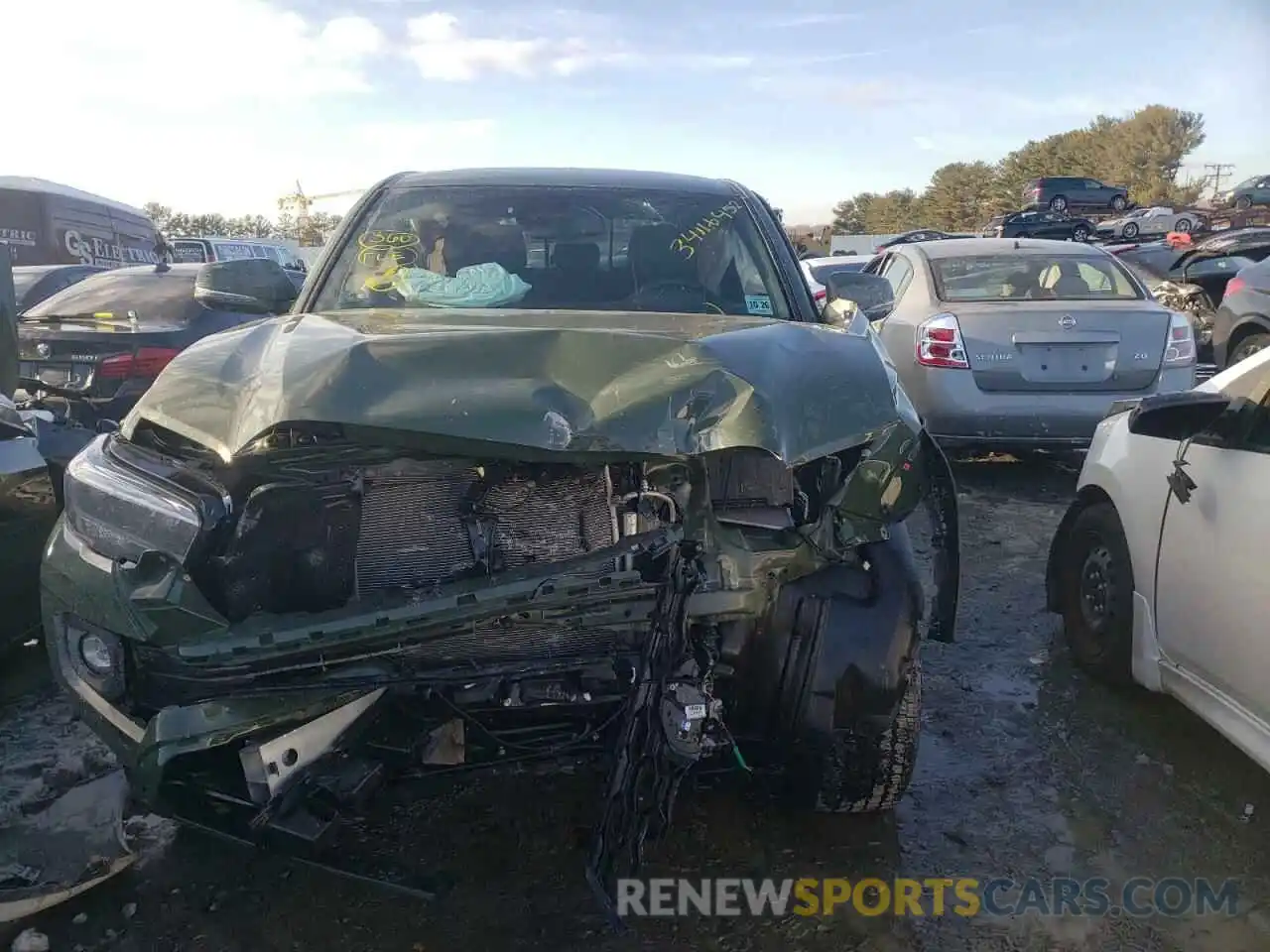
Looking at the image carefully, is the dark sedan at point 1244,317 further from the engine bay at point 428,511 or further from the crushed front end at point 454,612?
the engine bay at point 428,511

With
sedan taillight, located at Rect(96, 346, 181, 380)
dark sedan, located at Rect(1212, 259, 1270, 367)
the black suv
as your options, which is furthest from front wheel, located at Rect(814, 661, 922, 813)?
the black suv

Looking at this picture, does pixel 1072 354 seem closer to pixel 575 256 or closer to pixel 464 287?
pixel 575 256

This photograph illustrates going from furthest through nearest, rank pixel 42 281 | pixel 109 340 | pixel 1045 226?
pixel 1045 226 → pixel 42 281 → pixel 109 340

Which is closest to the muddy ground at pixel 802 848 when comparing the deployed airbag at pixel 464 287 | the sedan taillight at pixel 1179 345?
the deployed airbag at pixel 464 287

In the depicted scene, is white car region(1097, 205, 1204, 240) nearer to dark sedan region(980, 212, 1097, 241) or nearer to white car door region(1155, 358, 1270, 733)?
dark sedan region(980, 212, 1097, 241)

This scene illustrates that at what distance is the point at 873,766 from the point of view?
2.66m

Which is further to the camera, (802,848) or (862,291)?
(862,291)

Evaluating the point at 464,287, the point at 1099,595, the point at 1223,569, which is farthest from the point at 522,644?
the point at 1099,595

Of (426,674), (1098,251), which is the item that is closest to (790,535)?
(426,674)

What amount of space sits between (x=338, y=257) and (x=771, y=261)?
5.29 ft

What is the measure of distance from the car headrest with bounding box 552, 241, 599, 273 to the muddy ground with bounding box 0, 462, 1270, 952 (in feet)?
5.78

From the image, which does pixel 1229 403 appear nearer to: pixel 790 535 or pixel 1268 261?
pixel 790 535

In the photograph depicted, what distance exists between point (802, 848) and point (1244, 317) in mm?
7508

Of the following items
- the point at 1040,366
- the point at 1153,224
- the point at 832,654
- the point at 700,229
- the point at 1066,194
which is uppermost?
the point at 1066,194
